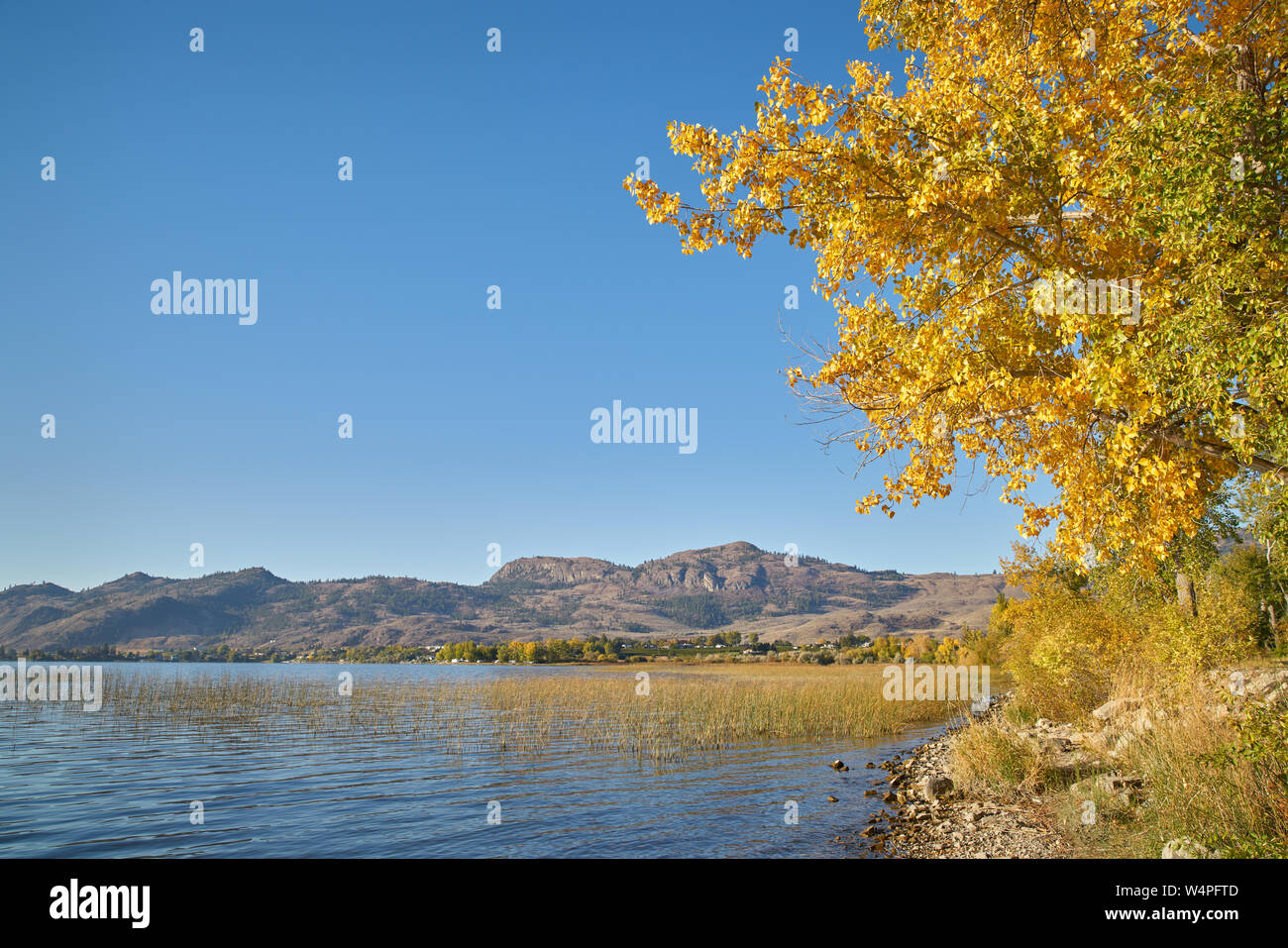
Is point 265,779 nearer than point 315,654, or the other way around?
Result: point 265,779

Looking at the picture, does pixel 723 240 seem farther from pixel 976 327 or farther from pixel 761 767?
pixel 761 767

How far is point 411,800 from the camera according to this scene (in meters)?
18.4

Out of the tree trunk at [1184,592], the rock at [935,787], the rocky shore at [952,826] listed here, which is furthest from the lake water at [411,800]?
the tree trunk at [1184,592]

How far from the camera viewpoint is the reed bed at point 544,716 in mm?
29141

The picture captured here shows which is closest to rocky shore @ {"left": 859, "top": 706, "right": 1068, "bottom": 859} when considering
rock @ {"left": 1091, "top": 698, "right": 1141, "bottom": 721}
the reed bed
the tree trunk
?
rock @ {"left": 1091, "top": 698, "right": 1141, "bottom": 721}

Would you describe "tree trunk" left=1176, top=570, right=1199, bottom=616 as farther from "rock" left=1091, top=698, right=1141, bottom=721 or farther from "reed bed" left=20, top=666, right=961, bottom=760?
"reed bed" left=20, top=666, right=961, bottom=760

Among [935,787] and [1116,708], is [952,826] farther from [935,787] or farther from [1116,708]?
[1116,708]

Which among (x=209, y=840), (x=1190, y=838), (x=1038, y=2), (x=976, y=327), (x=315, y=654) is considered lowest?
(x=315, y=654)

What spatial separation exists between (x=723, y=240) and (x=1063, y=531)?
5385mm

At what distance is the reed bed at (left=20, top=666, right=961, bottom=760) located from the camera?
95.6 feet

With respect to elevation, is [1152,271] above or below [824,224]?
below

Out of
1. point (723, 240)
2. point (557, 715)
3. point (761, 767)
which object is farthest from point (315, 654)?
point (723, 240)

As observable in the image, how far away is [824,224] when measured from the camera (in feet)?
27.9
